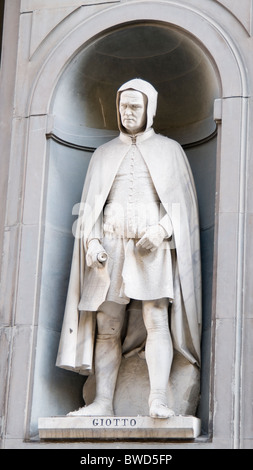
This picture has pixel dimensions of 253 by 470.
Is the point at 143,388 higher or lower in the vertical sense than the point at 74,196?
lower

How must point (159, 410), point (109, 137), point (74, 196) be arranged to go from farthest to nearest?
point (109, 137) → point (74, 196) → point (159, 410)

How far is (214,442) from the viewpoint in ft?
29.6

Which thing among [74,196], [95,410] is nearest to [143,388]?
[95,410]

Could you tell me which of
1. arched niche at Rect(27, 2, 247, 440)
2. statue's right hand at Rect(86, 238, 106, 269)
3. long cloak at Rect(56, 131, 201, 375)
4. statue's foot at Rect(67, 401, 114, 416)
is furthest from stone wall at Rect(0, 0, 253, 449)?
statue's right hand at Rect(86, 238, 106, 269)

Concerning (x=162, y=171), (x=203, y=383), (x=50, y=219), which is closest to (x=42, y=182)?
(x=50, y=219)

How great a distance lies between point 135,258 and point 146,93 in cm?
127

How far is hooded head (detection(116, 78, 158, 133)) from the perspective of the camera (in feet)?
32.7

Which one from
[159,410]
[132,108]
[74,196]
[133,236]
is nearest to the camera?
[159,410]

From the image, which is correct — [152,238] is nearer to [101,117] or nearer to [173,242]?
[173,242]

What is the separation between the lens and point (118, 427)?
30.0ft

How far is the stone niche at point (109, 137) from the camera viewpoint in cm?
975

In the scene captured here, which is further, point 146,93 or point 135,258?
point 146,93

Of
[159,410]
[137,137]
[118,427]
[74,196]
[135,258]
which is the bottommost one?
[118,427]

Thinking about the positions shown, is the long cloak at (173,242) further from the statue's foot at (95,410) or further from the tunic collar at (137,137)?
the statue's foot at (95,410)
